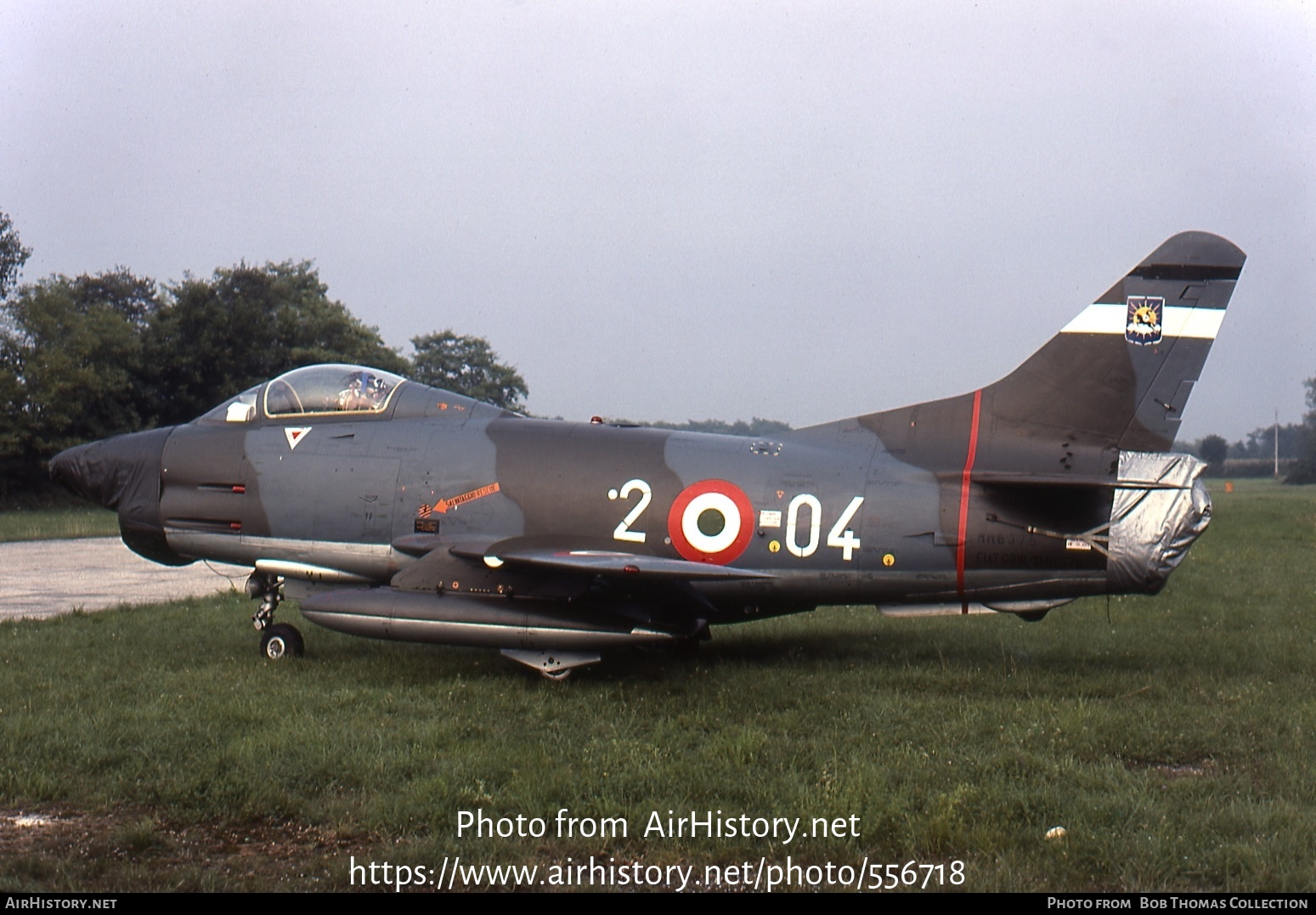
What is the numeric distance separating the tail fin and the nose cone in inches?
282

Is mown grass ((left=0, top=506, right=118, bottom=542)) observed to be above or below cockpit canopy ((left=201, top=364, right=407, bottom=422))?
below

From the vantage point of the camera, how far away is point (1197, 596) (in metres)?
14.0

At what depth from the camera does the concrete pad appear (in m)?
13.6

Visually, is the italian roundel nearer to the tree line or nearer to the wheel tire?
the wheel tire

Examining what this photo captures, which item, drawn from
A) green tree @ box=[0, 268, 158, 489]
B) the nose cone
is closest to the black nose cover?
the nose cone

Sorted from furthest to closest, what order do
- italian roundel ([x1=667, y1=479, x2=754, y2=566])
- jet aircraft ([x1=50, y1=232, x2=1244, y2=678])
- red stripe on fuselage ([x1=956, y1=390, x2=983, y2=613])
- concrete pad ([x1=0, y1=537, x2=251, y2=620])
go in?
concrete pad ([x1=0, y1=537, x2=251, y2=620]), italian roundel ([x1=667, y1=479, x2=754, y2=566]), red stripe on fuselage ([x1=956, y1=390, x2=983, y2=613]), jet aircraft ([x1=50, y1=232, x2=1244, y2=678])

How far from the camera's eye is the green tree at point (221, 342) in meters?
37.9

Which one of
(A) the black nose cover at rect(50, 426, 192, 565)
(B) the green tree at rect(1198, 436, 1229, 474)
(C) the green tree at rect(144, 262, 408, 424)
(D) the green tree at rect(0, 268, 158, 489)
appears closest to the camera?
(A) the black nose cover at rect(50, 426, 192, 565)

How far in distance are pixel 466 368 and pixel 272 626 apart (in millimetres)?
38000

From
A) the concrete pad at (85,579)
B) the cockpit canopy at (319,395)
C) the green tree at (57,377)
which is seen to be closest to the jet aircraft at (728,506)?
the cockpit canopy at (319,395)

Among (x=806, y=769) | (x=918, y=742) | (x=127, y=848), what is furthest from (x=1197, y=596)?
(x=127, y=848)

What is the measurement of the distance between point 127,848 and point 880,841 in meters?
3.67

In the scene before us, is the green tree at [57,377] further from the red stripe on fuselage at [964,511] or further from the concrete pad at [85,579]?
the red stripe on fuselage at [964,511]

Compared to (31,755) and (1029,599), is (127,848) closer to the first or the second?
(31,755)
